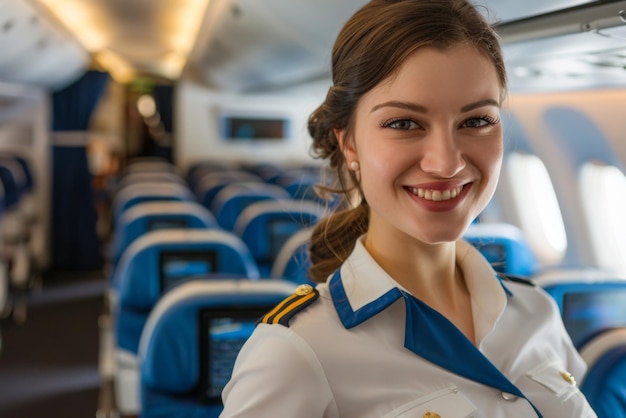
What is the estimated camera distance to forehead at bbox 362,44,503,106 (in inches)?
50.0

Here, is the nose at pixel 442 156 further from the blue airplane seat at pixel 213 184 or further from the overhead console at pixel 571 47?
the blue airplane seat at pixel 213 184

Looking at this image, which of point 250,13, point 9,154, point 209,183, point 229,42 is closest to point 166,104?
point 9,154

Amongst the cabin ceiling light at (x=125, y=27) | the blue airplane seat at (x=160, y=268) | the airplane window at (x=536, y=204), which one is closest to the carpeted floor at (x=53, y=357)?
the blue airplane seat at (x=160, y=268)

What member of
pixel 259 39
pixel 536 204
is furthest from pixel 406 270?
pixel 259 39

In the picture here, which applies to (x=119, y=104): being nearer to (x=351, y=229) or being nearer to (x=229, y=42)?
(x=229, y=42)

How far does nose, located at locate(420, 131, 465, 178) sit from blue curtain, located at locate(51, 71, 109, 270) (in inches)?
394

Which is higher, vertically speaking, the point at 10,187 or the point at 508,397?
the point at 508,397

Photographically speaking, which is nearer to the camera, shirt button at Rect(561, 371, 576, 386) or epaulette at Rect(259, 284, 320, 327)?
epaulette at Rect(259, 284, 320, 327)

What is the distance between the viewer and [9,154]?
10352mm

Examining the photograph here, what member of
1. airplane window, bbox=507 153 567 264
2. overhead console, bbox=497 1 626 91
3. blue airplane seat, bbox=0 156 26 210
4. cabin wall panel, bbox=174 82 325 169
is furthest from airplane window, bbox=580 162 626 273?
cabin wall panel, bbox=174 82 325 169

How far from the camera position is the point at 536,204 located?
218 inches

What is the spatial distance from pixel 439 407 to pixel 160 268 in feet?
8.89

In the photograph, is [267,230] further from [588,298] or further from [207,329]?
[588,298]

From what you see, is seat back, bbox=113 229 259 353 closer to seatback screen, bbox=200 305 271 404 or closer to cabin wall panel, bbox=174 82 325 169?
seatback screen, bbox=200 305 271 404
